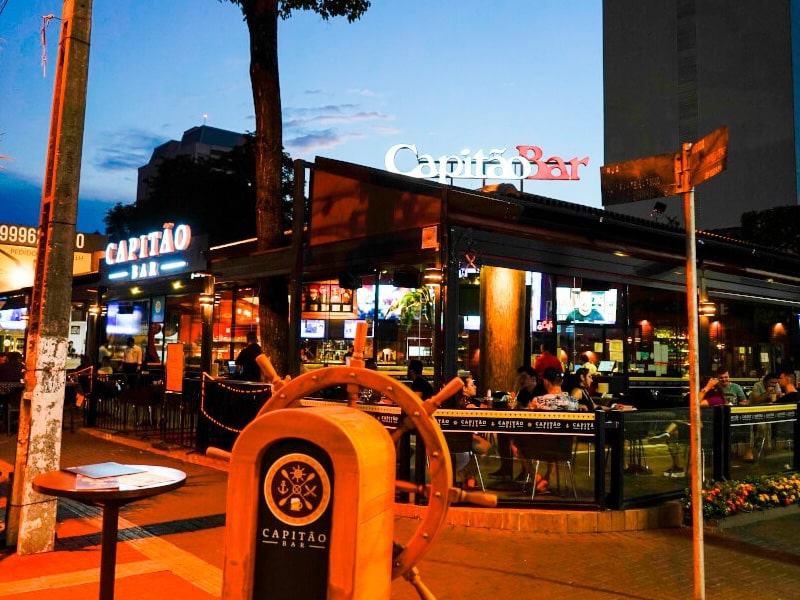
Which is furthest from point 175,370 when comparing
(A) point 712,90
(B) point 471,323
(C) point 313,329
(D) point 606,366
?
(A) point 712,90

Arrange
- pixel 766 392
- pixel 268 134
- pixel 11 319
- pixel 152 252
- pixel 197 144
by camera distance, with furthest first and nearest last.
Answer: pixel 197 144 < pixel 11 319 < pixel 152 252 < pixel 268 134 < pixel 766 392

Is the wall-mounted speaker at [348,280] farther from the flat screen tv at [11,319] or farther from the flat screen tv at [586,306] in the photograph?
the flat screen tv at [11,319]

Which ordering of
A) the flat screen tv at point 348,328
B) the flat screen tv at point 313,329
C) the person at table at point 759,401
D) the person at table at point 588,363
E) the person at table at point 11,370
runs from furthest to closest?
the flat screen tv at point 313,329 → the flat screen tv at point 348,328 → the person at table at point 588,363 → the person at table at point 11,370 → the person at table at point 759,401

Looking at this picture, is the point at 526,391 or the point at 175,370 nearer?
the point at 526,391

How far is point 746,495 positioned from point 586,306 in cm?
881

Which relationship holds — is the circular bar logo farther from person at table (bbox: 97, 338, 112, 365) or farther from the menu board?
person at table (bbox: 97, 338, 112, 365)

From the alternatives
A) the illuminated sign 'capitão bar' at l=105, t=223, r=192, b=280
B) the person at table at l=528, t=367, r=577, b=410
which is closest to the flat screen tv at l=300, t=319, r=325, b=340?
the illuminated sign 'capitão bar' at l=105, t=223, r=192, b=280

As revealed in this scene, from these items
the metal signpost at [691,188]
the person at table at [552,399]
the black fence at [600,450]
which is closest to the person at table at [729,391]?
the black fence at [600,450]

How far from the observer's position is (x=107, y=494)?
3.70m

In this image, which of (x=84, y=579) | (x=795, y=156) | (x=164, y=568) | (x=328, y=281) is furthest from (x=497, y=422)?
(x=795, y=156)

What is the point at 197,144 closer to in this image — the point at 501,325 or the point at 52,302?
the point at 501,325

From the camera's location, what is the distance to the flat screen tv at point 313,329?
1702 cm

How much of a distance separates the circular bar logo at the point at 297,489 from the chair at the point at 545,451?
199 inches

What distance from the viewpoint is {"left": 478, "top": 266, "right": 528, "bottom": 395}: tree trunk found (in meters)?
14.4
